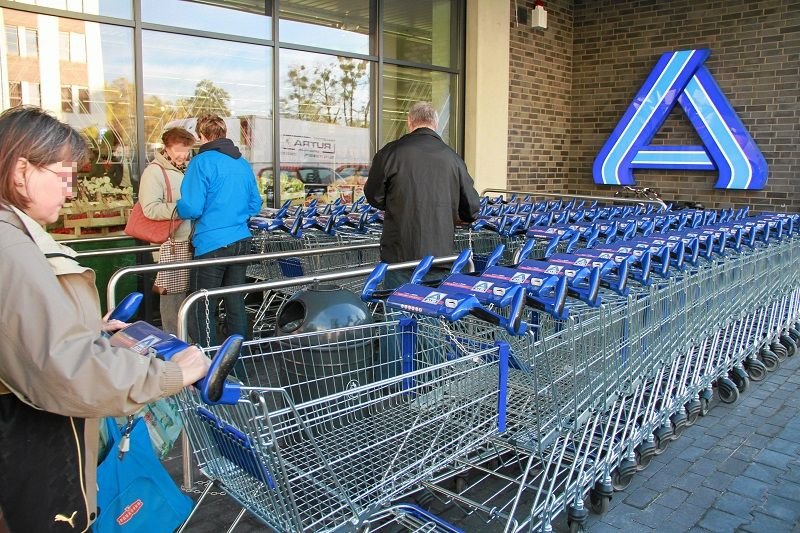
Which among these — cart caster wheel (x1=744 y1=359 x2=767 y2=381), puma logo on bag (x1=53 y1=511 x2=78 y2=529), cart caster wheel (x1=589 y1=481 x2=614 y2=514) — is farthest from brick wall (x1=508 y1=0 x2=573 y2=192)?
puma logo on bag (x1=53 y1=511 x2=78 y2=529)

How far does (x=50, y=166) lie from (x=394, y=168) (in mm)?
2976

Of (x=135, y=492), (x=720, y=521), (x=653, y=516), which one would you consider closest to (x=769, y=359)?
(x=720, y=521)

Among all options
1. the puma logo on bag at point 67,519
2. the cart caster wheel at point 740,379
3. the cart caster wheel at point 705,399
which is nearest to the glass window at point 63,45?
the puma logo on bag at point 67,519

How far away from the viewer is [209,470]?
238 cm

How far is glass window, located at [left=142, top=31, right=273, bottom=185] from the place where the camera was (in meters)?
6.69

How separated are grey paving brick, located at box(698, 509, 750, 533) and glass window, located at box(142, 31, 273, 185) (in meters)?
4.96

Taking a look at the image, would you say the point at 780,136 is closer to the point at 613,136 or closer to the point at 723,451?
the point at 613,136

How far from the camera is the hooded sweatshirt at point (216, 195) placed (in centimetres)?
473

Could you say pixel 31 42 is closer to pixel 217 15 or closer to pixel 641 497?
pixel 217 15

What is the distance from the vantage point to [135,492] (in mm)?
1993

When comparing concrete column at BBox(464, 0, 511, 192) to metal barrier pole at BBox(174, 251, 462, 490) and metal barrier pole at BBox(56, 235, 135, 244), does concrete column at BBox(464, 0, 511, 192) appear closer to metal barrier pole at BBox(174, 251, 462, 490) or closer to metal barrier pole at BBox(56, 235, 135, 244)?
metal barrier pole at BBox(56, 235, 135, 244)

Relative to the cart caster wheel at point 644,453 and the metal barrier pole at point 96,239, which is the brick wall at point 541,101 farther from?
the cart caster wheel at point 644,453

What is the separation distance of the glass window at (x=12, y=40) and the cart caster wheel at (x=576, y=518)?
18.5 feet

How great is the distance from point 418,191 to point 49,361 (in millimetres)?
3195
